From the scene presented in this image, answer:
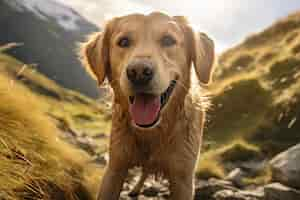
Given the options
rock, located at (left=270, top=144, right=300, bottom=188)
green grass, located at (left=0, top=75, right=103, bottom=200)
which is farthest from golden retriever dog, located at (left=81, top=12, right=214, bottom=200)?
rock, located at (left=270, top=144, right=300, bottom=188)

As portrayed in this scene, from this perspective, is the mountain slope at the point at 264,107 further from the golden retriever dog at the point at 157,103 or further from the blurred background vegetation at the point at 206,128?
the golden retriever dog at the point at 157,103

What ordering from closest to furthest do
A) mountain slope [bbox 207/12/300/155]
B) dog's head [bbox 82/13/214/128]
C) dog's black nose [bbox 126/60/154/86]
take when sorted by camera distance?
A: dog's black nose [bbox 126/60/154/86], dog's head [bbox 82/13/214/128], mountain slope [bbox 207/12/300/155]

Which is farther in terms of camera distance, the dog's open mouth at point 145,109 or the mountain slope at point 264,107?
the mountain slope at point 264,107

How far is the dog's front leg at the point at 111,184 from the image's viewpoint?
4344 millimetres

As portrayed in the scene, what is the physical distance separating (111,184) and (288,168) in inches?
165

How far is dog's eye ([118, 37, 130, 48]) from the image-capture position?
176 inches

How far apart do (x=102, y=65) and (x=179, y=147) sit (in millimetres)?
1335

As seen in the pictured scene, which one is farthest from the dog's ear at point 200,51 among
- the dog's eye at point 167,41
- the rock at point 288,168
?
the rock at point 288,168

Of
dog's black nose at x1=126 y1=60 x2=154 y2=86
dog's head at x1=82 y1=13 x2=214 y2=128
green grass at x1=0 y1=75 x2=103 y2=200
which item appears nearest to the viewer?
green grass at x1=0 y1=75 x2=103 y2=200

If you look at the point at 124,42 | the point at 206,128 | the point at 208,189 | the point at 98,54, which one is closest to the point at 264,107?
the point at 206,128

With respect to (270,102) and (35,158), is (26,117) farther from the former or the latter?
(270,102)

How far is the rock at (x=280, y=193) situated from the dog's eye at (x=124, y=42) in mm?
3961

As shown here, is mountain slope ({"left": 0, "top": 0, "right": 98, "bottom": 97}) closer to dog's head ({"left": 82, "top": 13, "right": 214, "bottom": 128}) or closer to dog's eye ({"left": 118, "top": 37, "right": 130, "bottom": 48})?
Answer: dog's head ({"left": 82, "top": 13, "right": 214, "bottom": 128})

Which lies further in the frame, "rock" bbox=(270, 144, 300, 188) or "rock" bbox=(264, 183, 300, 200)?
"rock" bbox=(270, 144, 300, 188)
